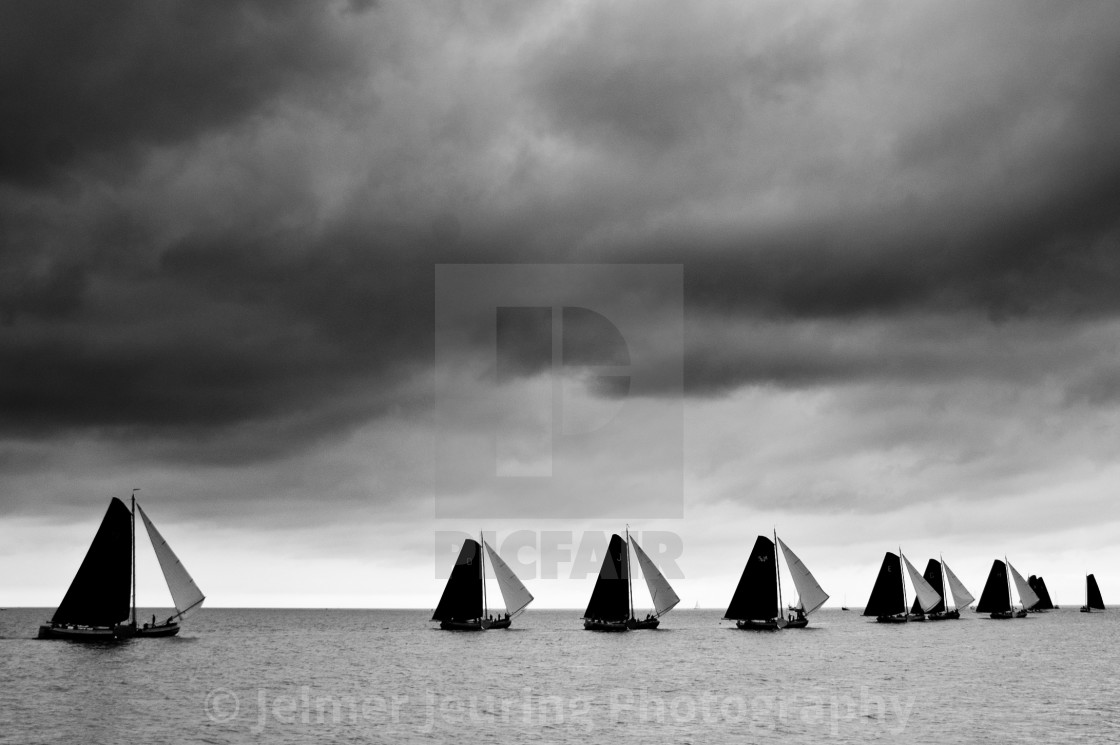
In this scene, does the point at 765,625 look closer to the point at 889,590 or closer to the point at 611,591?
the point at 611,591

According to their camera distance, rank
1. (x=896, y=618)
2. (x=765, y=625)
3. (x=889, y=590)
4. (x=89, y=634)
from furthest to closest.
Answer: (x=896, y=618) < (x=889, y=590) < (x=765, y=625) < (x=89, y=634)

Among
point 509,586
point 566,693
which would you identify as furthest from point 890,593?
point 566,693

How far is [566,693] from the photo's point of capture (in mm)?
80062

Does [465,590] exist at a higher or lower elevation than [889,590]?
higher

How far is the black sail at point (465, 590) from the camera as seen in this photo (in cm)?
12769

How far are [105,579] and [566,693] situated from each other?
50061 millimetres

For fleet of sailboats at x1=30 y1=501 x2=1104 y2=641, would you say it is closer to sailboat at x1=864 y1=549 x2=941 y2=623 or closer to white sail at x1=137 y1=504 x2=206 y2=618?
white sail at x1=137 y1=504 x2=206 y2=618

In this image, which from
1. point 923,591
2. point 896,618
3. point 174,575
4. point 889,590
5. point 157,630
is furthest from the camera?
point 923,591

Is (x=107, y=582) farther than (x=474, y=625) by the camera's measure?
No

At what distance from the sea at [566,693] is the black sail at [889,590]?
114ft

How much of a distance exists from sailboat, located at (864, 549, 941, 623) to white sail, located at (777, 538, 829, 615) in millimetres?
36491

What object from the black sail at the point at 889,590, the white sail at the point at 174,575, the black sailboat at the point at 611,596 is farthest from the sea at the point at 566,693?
the black sail at the point at 889,590

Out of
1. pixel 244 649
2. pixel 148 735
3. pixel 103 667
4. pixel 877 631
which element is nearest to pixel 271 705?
pixel 148 735

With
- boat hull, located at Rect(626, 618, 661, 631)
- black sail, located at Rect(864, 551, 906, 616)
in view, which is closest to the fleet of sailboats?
boat hull, located at Rect(626, 618, 661, 631)
